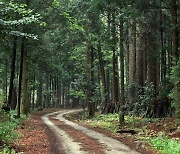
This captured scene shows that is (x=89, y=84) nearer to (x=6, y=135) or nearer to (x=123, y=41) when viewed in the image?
(x=123, y=41)

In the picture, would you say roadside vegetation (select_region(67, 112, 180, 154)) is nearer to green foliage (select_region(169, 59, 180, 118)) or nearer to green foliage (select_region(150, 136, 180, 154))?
green foliage (select_region(150, 136, 180, 154))

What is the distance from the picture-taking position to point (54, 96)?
2379 inches

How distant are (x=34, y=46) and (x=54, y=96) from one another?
3670 centimetres

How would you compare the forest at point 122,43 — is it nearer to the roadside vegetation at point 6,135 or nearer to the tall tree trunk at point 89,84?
the tall tree trunk at point 89,84

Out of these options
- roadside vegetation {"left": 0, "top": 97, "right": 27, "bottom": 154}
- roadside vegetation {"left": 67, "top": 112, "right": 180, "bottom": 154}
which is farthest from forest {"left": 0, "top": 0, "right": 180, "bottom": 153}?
roadside vegetation {"left": 67, "top": 112, "right": 180, "bottom": 154}

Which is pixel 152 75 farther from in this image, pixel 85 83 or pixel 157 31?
pixel 85 83

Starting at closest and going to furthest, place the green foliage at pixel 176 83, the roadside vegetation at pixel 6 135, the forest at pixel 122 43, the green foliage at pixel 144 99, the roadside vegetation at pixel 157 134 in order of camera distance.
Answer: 1. the roadside vegetation at pixel 6 135
2. the roadside vegetation at pixel 157 134
3. the green foliage at pixel 176 83
4. the forest at pixel 122 43
5. the green foliage at pixel 144 99

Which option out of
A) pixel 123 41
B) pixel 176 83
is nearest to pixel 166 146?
pixel 176 83

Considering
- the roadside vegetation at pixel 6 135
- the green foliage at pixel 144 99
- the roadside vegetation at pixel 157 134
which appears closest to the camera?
the roadside vegetation at pixel 6 135

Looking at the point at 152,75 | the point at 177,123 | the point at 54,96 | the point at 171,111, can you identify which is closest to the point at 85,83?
the point at 152,75

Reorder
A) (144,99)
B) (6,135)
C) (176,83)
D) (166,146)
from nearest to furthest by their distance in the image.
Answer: (166,146)
(6,135)
(176,83)
(144,99)

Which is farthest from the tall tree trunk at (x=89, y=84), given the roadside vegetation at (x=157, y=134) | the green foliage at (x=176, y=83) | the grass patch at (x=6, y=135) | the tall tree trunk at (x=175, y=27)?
the green foliage at (x=176, y=83)

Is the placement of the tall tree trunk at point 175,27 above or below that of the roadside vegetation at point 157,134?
above

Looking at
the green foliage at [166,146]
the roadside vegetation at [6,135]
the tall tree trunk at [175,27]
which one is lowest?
the green foliage at [166,146]
